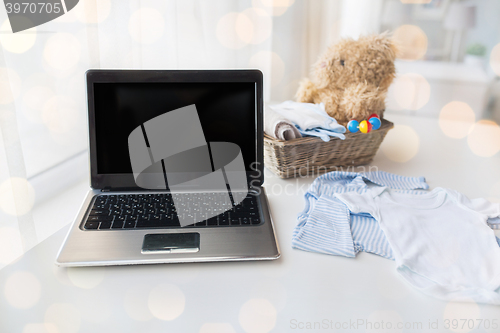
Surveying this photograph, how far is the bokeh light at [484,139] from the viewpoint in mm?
1066

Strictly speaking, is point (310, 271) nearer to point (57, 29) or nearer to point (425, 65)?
point (57, 29)

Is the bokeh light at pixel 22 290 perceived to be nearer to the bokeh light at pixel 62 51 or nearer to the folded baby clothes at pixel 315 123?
the bokeh light at pixel 62 51

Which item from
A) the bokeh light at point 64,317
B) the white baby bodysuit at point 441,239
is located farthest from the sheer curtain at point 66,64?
the white baby bodysuit at point 441,239

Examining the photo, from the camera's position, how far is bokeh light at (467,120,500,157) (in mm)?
1066

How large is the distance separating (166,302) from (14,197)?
374 millimetres

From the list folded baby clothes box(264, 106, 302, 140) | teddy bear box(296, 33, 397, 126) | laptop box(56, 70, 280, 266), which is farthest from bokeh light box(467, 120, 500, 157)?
laptop box(56, 70, 280, 266)

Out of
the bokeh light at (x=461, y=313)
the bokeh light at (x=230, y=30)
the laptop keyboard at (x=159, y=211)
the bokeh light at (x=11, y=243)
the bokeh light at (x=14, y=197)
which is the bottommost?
the bokeh light at (x=11, y=243)

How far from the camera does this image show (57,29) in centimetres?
77

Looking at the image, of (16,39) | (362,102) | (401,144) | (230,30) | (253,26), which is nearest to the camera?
(16,39)

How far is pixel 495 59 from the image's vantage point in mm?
2525

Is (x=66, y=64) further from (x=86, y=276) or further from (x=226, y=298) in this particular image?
(x=226, y=298)

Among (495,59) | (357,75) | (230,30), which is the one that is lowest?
(495,59)

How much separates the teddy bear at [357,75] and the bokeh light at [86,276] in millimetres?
698

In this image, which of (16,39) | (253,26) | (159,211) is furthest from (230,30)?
(159,211)
